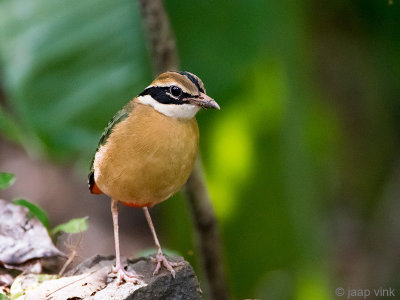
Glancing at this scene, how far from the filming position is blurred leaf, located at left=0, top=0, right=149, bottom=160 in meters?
4.59

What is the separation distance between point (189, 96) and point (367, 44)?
13.0 ft

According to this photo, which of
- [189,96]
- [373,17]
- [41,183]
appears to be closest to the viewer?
[189,96]

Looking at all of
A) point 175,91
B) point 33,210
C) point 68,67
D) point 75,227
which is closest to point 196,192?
point 75,227

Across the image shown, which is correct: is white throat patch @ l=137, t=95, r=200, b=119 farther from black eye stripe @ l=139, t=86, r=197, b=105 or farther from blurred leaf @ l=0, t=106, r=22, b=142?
blurred leaf @ l=0, t=106, r=22, b=142

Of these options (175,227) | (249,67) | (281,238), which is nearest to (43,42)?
(249,67)

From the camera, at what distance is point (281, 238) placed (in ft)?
19.0

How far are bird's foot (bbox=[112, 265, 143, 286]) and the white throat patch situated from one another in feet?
2.53

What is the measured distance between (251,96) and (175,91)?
222 cm

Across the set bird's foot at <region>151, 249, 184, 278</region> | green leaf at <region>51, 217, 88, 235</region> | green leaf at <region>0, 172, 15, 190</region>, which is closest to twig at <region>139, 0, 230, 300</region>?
green leaf at <region>51, 217, 88, 235</region>

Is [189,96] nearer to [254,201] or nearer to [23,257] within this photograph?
[23,257]

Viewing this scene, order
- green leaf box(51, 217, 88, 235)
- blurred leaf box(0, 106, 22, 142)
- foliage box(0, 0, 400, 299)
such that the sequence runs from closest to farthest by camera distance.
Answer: green leaf box(51, 217, 88, 235) < blurred leaf box(0, 106, 22, 142) < foliage box(0, 0, 400, 299)

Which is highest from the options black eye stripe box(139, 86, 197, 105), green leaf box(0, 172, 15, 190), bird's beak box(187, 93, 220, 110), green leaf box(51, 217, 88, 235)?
black eye stripe box(139, 86, 197, 105)

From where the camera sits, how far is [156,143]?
3.33 metres

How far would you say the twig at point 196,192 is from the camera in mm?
4066
